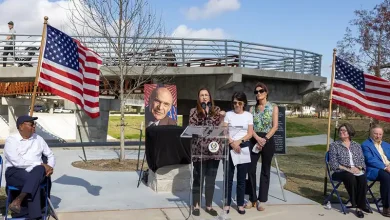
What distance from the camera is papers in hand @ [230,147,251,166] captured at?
6160 millimetres

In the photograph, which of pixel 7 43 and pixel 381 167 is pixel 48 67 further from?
pixel 7 43

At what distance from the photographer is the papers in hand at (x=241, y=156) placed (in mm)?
6160

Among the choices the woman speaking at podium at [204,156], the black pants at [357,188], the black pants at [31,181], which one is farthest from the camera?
the black pants at [357,188]

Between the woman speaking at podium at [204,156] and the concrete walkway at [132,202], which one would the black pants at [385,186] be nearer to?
the concrete walkway at [132,202]

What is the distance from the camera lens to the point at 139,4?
1217cm

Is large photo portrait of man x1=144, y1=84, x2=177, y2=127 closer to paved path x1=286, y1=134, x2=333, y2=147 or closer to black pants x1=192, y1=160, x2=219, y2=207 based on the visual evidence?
black pants x1=192, y1=160, x2=219, y2=207

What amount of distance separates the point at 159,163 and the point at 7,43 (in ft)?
37.9

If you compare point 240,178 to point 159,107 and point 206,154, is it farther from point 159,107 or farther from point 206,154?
point 159,107

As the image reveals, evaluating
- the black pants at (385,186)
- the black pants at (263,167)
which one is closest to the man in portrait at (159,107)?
the black pants at (263,167)

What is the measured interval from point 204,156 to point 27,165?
2.33 metres

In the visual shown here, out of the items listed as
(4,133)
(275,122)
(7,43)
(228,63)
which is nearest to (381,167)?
(275,122)

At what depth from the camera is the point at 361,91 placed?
26.3 ft

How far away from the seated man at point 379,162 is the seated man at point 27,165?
4.85m

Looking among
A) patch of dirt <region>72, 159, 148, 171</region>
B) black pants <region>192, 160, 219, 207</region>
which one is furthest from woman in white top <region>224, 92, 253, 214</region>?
patch of dirt <region>72, 159, 148, 171</region>
